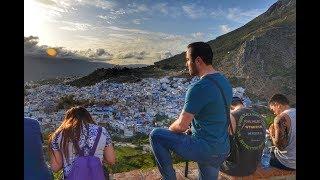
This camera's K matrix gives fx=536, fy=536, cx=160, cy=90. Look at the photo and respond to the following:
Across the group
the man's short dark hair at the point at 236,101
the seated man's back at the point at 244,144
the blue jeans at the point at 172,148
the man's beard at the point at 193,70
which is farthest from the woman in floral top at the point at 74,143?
the man's short dark hair at the point at 236,101

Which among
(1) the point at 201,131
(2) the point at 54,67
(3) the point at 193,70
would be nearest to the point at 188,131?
(1) the point at 201,131

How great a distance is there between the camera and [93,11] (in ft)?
17.6

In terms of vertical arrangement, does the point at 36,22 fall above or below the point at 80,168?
above

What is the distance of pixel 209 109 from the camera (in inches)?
186

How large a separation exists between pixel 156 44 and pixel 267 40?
1.18 m

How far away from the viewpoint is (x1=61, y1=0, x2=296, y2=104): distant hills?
17.8 feet

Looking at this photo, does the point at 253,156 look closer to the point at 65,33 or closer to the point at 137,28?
the point at 137,28

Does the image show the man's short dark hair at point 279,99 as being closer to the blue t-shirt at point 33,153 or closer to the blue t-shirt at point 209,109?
the blue t-shirt at point 209,109

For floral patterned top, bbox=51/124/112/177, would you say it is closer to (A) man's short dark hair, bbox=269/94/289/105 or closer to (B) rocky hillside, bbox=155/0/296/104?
(B) rocky hillside, bbox=155/0/296/104

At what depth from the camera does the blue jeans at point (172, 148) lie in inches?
185

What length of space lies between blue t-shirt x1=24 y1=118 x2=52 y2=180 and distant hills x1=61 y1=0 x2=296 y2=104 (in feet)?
4.23

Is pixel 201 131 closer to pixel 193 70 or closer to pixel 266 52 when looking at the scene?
pixel 193 70

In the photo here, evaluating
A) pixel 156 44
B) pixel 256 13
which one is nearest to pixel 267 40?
pixel 256 13
